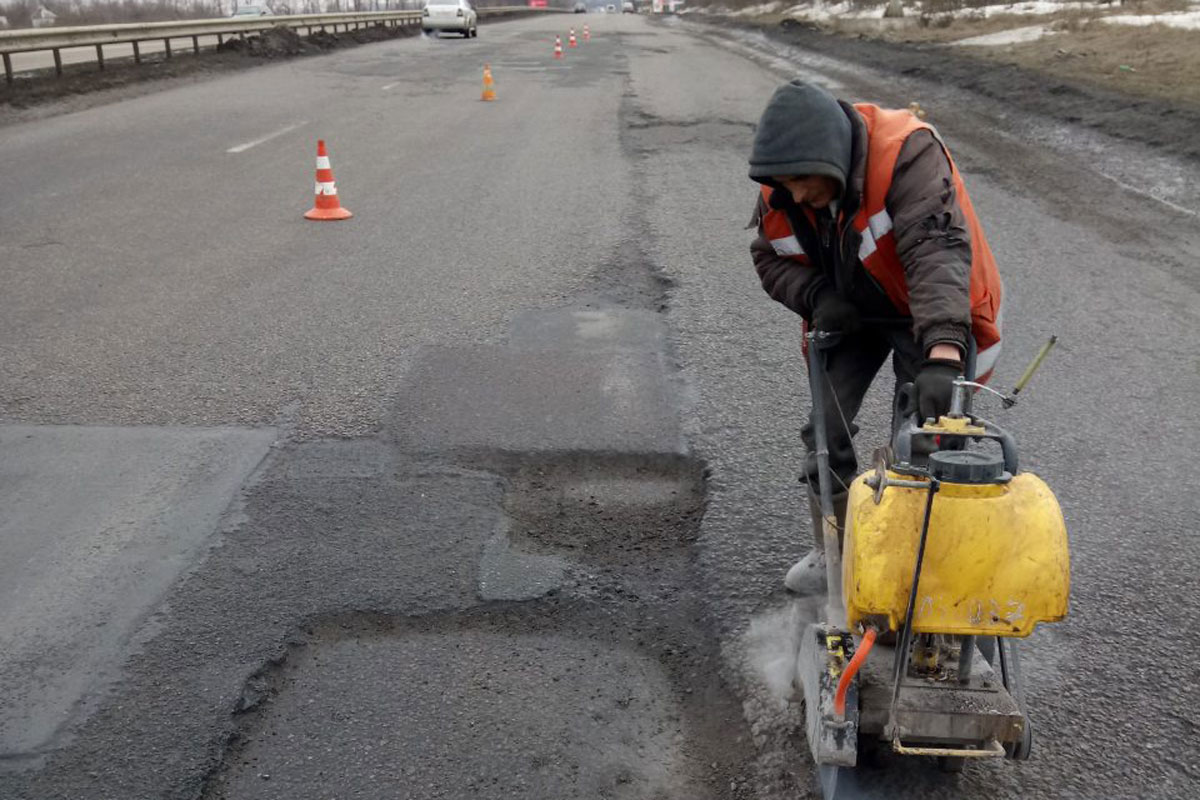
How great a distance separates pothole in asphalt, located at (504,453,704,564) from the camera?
12.2 ft

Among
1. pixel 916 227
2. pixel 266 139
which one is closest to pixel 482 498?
pixel 916 227

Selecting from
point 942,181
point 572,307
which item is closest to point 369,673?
point 942,181

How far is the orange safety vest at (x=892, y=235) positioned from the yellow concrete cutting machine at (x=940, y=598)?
39cm

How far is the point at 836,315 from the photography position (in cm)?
284

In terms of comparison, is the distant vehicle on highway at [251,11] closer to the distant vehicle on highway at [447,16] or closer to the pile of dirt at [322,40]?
the distant vehicle on highway at [447,16]

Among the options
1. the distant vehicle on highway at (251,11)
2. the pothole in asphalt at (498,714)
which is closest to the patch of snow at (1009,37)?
the pothole in asphalt at (498,714)

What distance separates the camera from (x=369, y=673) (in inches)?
118

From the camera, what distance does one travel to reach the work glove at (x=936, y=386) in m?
2.35

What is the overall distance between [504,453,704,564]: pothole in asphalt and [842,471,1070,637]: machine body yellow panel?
1564 millimetres

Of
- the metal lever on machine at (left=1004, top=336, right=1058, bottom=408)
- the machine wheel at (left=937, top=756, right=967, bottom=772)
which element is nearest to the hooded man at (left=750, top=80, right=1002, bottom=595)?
A: the metal lever on machine at (left=1004, top=336, right=1058, bottom=408)

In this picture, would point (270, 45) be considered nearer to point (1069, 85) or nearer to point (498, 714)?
point (1069, 85)

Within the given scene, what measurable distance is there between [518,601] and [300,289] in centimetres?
393

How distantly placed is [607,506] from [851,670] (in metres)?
1.88

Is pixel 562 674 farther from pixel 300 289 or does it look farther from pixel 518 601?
pixel 300 289
